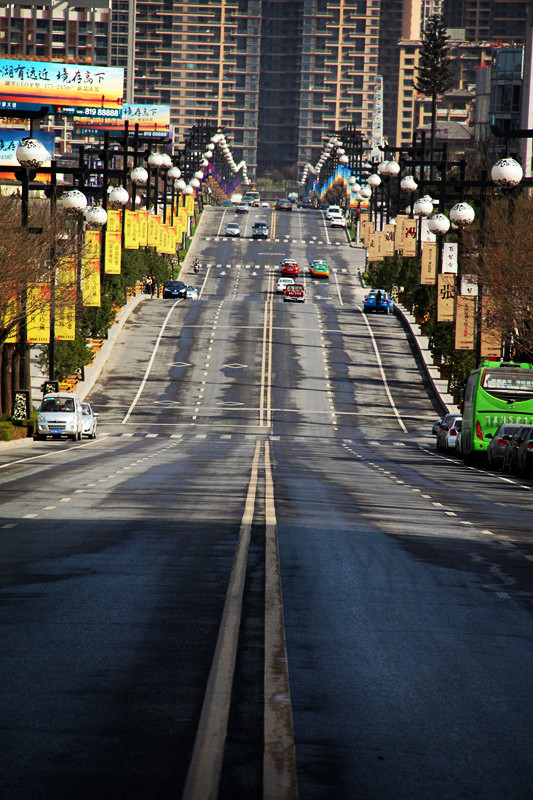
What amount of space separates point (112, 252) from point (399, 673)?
152 feet

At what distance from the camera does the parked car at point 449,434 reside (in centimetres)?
4578

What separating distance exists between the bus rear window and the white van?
14.8 m

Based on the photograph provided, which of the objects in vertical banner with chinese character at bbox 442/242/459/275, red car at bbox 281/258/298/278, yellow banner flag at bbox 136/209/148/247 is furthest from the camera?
red car at bbox 281/258/298/278

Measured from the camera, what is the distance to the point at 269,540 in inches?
576

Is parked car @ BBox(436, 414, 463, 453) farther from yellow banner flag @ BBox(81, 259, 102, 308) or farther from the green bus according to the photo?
yellow banner flag @ BBox(81, 259, 102, 308)

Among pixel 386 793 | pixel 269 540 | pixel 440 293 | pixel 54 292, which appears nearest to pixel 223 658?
pixel 386 793

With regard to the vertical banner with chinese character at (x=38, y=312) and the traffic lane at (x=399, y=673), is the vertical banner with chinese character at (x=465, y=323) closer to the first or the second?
the vertical banner with chinese character at (x=38, y=312)

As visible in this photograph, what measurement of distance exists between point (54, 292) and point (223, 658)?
35.9 metres

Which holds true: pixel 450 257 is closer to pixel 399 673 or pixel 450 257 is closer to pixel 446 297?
pixel 446 297

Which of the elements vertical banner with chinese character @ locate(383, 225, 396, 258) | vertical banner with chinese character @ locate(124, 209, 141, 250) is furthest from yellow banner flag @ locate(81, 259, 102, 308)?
vertical banner with chinese character @ locate(383, 225, 396, 258)

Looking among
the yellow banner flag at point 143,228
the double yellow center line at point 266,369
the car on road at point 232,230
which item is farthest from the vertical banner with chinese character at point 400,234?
the car on road at point 232,230

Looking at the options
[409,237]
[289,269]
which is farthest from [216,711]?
[289,269]

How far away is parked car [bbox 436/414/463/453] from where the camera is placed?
150 ft

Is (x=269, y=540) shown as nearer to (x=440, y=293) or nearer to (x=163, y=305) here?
(x=440, y=293)
